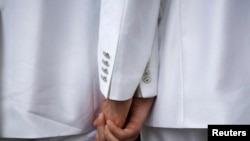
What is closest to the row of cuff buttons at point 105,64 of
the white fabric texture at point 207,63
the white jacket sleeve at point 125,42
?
the white jacket sleeve at point 125,42

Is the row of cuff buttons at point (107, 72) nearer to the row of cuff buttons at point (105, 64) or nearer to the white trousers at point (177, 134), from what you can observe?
the row of cuff buttons at point (105, 64)

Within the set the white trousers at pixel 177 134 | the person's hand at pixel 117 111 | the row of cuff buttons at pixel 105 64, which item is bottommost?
the white trousers at pixel 177 134

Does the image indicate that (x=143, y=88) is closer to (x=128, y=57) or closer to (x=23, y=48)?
(x=128, y=57)

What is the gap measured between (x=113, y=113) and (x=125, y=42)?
168 millimetres

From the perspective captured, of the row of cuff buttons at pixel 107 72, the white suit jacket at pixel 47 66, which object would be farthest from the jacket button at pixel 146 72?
the white suit jacket at pixel 47 66

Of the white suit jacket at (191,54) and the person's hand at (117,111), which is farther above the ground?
the white suit jacket at (191,54)

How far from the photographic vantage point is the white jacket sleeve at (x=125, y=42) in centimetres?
53

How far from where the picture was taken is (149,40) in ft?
1.85

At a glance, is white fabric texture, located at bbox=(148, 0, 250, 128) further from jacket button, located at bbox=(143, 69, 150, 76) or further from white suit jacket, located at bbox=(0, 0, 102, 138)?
white suit jacket, located at bbox=(0, 0, 102, 138)

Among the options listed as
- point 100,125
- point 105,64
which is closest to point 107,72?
point 105,64

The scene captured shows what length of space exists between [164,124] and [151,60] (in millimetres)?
146

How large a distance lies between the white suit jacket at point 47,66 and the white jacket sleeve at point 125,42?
7 centimetres

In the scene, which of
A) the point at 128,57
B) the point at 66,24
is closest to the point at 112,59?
the point at 128,57

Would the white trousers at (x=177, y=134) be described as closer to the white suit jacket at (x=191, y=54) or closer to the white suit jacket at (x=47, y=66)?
the white suit jacket at (x=191, y=54)
